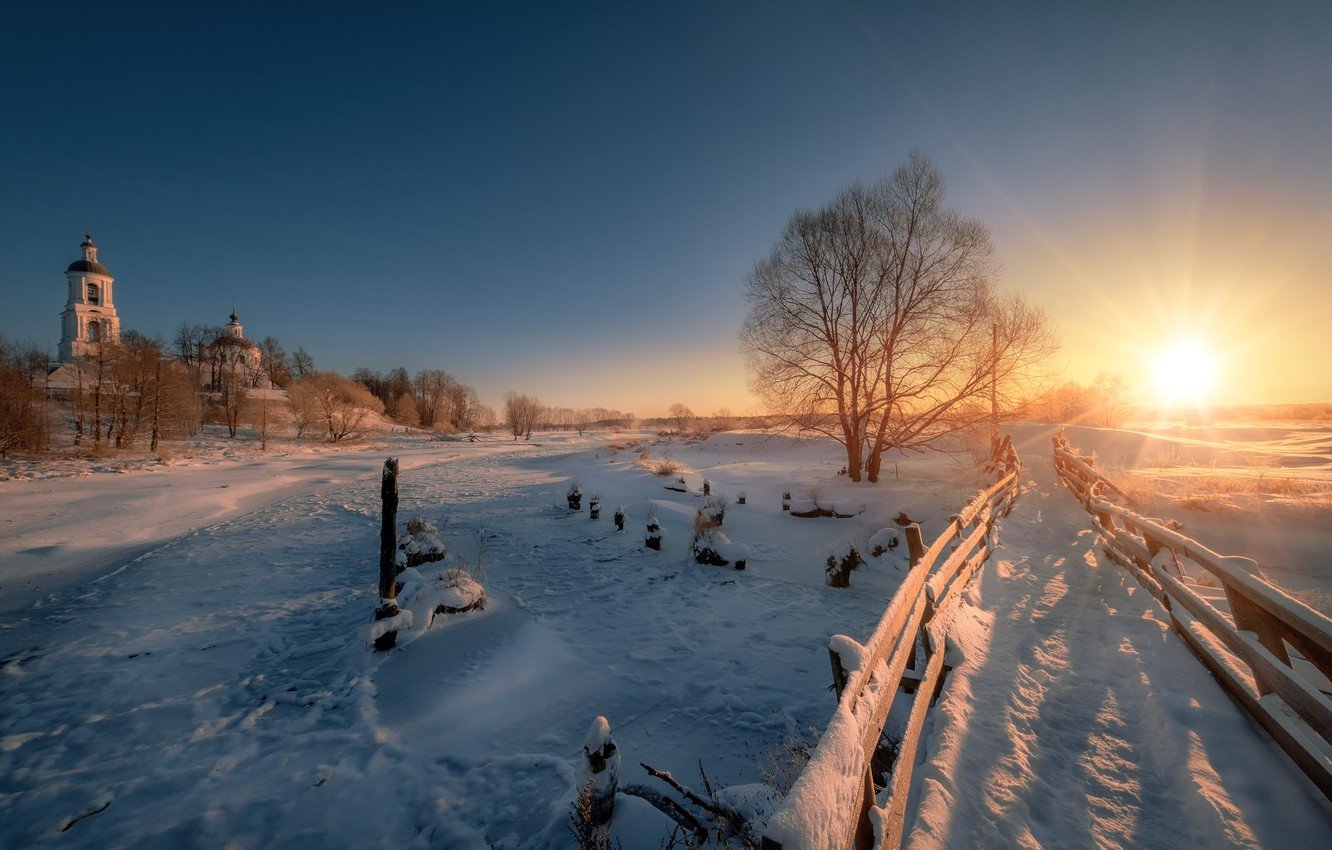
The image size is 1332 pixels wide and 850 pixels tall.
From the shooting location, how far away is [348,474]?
25328 mm

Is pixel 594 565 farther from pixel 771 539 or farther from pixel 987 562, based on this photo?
pixel 987 562

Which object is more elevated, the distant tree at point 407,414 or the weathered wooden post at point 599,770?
the distant tree at point 407,414

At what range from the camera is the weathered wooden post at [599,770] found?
3.27 metres

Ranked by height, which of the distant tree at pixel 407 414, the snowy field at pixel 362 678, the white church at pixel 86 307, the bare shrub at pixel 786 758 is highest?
the white church at pixel 86 307

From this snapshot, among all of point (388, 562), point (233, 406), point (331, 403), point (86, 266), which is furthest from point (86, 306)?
point (388, 562)

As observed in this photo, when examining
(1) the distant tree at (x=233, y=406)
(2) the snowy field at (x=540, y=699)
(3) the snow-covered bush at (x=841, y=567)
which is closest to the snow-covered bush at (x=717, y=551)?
(2) the snowy field at (x=540, y=699)

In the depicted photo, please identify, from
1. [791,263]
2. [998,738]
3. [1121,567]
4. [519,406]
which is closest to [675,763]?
[998,738]

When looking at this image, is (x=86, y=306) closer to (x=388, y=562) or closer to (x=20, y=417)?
(x=20, y=417)

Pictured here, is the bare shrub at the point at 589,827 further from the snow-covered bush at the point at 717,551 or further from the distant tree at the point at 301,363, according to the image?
the distant tree at the point at 301,363

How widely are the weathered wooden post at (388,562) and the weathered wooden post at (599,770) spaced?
14.9ft

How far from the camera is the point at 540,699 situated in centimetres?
538

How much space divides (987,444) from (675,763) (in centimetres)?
3146

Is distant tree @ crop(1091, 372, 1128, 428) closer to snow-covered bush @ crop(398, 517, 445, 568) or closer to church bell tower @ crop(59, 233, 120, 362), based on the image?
snow-covered bush @ crop(398, 517, 445, 568)

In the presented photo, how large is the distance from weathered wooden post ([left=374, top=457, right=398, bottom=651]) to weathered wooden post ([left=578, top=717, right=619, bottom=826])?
455cm
